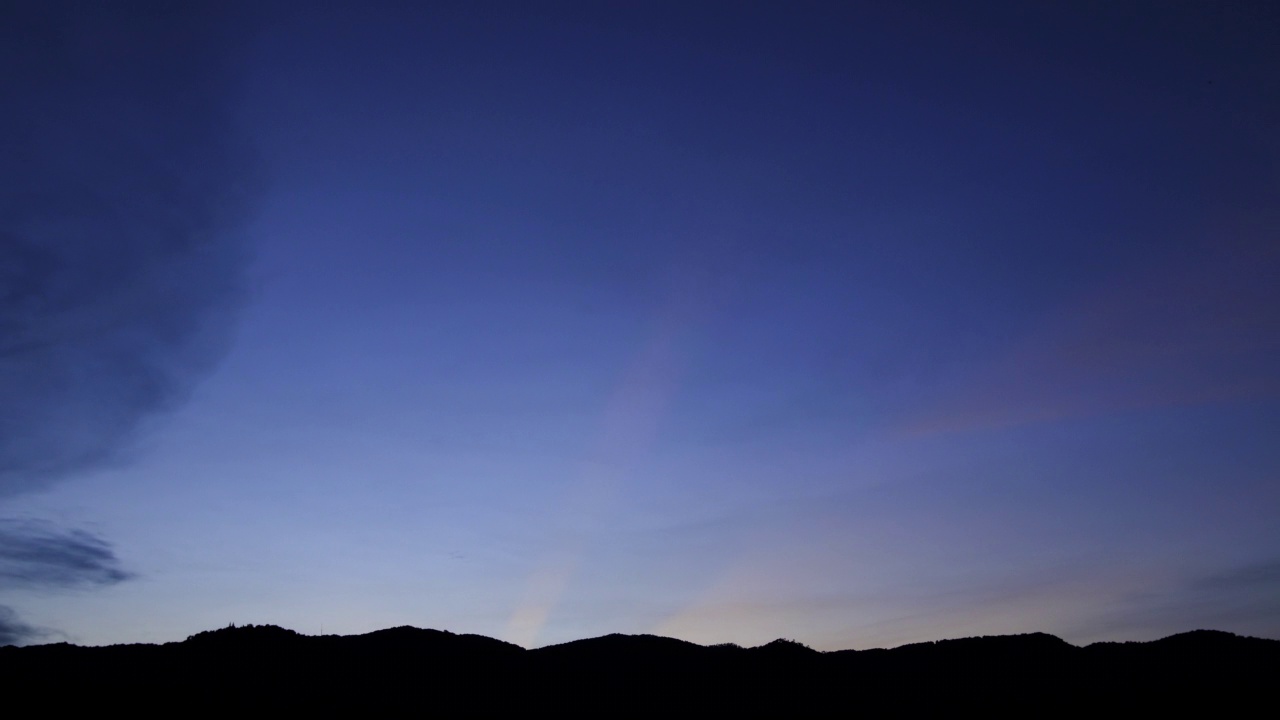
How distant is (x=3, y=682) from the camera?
30.8 metres

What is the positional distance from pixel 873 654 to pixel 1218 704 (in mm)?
15133

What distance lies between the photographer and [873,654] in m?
43.1

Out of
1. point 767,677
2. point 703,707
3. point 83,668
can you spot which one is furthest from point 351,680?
point 767,677

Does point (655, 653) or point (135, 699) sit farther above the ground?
point (655, 653)

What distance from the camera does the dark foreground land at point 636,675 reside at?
32219 millimetres

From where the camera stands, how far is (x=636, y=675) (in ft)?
129

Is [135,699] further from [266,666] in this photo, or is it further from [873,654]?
[873,654]

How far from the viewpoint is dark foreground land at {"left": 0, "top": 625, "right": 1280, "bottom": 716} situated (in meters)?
32.2

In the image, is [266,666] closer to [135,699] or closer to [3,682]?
[135,699]

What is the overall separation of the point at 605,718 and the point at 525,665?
7.99 meters

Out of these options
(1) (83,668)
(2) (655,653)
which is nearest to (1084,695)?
(2) (655,653)

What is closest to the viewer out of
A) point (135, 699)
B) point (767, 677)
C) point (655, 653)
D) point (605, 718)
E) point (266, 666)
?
point (135, 699)

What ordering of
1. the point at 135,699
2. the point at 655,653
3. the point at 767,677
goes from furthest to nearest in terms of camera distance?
the point at 655,653 < the point at 767,677 < the point at 135,699

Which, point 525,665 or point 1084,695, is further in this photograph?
point 525,665
